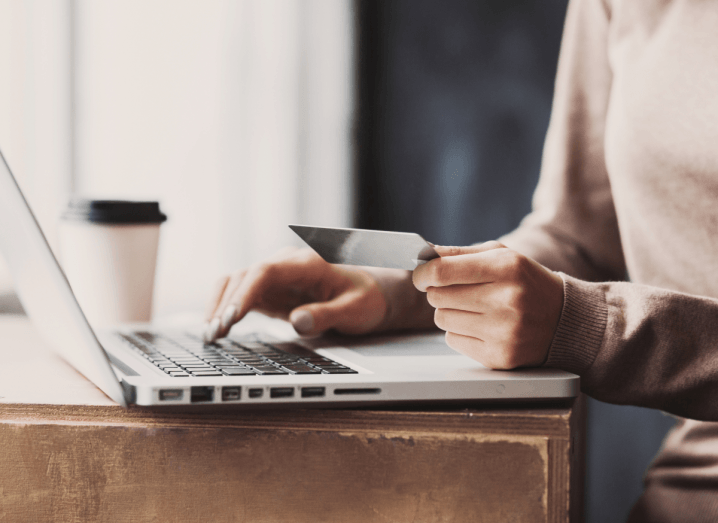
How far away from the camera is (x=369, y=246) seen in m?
0.41

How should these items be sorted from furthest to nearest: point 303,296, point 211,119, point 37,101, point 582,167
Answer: point 211,119, point 37,101, point 582,167, point 303,296

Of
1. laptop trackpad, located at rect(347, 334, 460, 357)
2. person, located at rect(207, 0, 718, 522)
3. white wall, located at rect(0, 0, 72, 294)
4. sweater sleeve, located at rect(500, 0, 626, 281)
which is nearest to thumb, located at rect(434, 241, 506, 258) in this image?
person, located at rect(207, 0, 718, 522)

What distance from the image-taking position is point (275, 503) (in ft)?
1.31

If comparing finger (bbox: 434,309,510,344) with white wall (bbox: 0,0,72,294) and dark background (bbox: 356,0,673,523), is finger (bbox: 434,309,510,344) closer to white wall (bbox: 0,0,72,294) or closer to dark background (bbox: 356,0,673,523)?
dark background (bbox: 356,0,673,523)

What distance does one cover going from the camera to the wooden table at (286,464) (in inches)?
15.0

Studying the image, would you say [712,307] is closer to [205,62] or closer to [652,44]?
[652,44]

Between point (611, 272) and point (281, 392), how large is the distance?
27.2 inches

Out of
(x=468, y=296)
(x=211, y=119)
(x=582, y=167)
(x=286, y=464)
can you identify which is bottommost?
(x=286, y=464)

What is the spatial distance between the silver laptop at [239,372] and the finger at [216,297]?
12 centimetres

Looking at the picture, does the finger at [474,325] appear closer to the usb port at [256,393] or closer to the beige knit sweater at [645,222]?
the beige knit sweater at [645,222]

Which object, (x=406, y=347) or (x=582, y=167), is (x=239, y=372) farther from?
(x=582, y=167)

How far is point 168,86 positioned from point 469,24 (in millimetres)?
928

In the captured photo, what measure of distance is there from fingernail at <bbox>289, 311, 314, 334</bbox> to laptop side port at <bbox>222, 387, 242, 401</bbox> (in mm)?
212

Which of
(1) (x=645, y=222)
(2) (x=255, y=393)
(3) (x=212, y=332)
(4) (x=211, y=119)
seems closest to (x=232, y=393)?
(2) (x=255, y=393)
